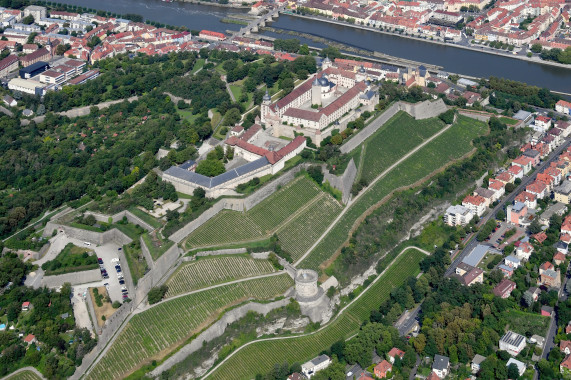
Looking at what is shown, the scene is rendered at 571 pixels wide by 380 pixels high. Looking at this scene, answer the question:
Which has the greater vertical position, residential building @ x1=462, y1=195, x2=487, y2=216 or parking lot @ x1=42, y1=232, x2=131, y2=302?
residential building @ x1=462, y1=195, x2=487, y2=216

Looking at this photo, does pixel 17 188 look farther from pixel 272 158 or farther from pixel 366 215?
pixel 366 215

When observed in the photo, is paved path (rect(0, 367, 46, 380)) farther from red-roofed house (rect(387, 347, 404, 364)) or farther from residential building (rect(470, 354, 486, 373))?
residential building (rect(470, 354, 486, 373))

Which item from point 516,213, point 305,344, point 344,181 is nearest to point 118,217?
point 344,181

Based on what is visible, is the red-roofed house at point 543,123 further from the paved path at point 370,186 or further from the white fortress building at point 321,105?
the white fortress building at point 321,105

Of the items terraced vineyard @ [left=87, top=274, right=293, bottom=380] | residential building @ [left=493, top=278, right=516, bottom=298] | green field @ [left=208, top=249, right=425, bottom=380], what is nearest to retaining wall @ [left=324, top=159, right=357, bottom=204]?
green field @ [left=208, top=249, right=425, bottom=380]

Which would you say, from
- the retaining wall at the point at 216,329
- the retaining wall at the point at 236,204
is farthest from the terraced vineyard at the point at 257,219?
the retaining wall at the point at 216,329

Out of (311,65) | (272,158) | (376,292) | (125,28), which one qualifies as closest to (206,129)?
(272,158)
